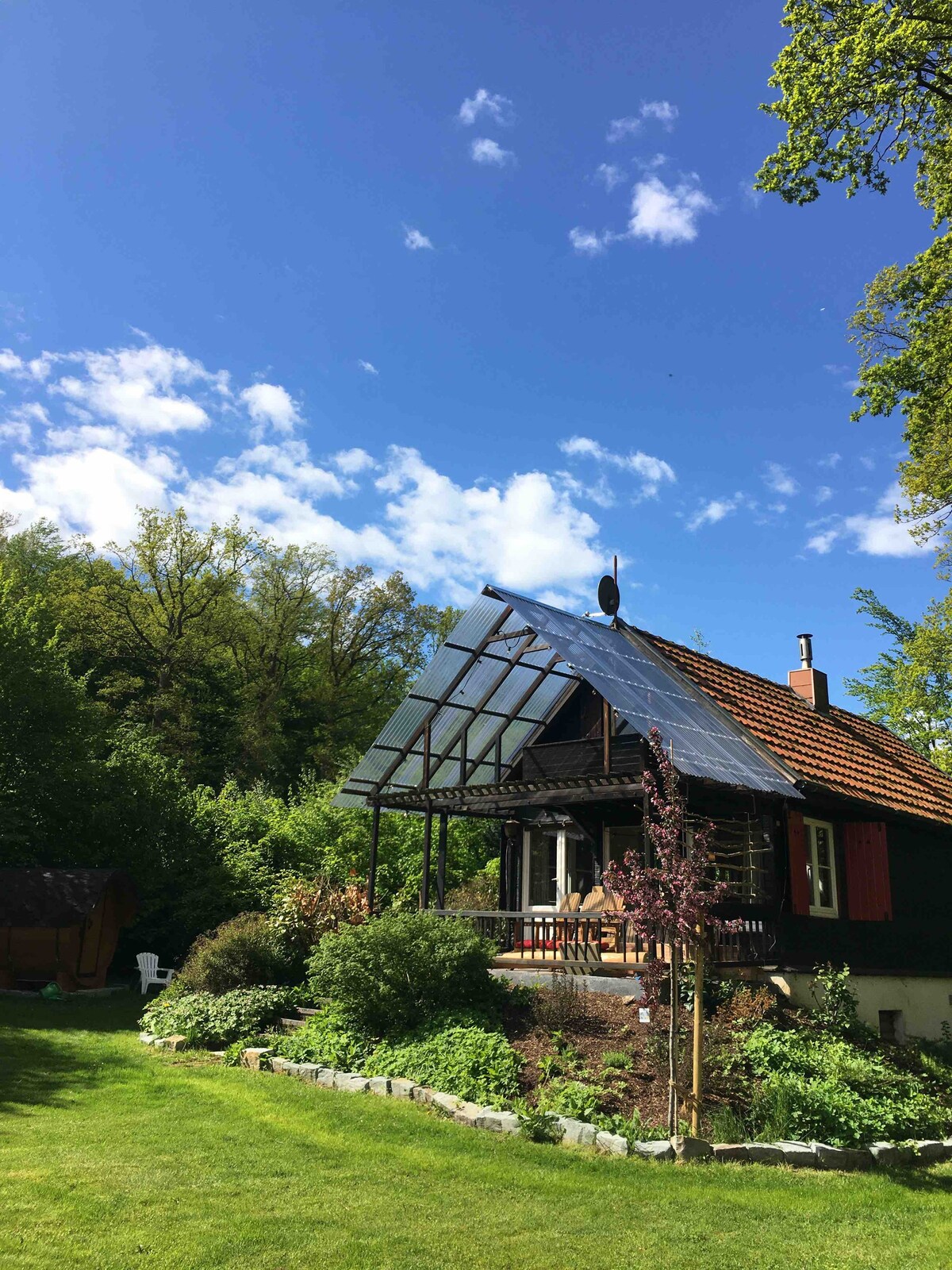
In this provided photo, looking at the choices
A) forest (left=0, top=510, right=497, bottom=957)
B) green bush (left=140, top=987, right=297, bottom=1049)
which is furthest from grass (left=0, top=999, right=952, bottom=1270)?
forest (left=0, top=510, right=497, bottom=957)

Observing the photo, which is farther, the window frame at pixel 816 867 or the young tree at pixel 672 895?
the window frame at pixel 816 867

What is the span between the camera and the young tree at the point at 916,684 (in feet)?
93.5

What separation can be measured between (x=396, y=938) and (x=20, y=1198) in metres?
6.03

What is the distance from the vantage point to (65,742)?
21.9m

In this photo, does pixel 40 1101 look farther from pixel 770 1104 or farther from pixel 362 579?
pixel 362 579

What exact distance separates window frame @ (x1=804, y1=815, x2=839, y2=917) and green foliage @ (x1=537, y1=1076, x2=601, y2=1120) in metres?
6.74

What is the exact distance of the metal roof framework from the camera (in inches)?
540

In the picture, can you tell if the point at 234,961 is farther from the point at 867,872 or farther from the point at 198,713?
the point at 198,713

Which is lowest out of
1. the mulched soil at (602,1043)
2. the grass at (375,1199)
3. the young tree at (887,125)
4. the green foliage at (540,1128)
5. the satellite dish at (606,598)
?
the grass at (375,1199)

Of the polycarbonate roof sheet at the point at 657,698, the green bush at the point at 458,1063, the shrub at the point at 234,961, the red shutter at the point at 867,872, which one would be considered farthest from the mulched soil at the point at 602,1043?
the red shutter at the point at 867,872

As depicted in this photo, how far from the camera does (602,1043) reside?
10828 mm

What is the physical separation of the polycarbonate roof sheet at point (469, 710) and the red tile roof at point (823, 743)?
258 centimetres

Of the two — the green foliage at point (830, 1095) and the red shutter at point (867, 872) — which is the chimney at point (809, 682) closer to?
the red shutter at point (867, 872)

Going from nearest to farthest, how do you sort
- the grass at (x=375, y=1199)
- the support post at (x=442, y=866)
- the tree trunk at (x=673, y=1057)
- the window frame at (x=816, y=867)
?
the grass at (x=375, y=1199) < the tree trunk at (x=673, y=1057) < the window frame at (x=816, y=867) < the support post at (x=442, y=866)
